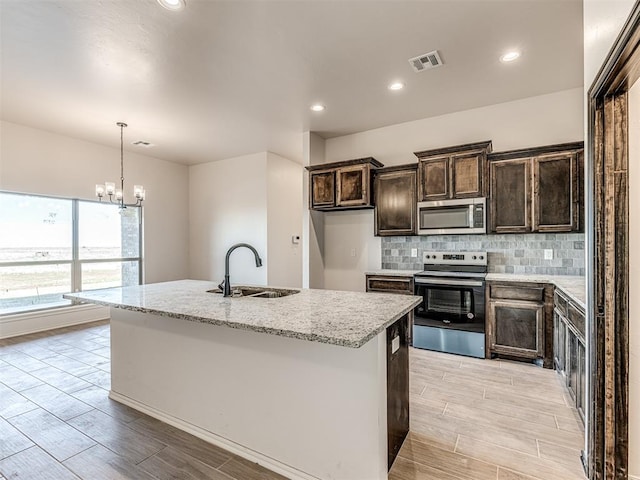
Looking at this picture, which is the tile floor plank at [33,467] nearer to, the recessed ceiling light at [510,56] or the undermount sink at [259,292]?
the undermount sink at [259,292]

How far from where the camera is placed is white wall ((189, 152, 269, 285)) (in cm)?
592

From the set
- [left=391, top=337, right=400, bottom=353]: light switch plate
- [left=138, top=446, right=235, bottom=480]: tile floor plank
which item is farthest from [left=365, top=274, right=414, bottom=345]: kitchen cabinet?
[left=138, top=446, right=235, bottom=480]: tile floor plank

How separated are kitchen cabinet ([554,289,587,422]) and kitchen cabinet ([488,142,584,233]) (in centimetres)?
81

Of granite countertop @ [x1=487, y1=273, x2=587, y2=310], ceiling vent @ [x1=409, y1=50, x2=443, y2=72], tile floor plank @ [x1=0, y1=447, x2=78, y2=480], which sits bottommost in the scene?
tile floor plank @ [x1=0, y1=447, x2=78, y2=480]

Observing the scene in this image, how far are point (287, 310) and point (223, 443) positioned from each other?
3.11 ft

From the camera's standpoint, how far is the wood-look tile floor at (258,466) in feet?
5.90

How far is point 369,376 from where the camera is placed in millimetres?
1540

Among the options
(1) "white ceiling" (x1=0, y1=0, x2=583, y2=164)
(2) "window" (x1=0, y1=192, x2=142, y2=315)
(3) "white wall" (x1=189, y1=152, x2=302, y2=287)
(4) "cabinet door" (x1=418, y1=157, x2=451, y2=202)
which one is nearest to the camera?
(1) "white ceiling" (x1=0, y1=0, x2=583, y2=164)

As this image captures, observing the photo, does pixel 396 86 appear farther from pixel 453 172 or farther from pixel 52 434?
pixel 52 434

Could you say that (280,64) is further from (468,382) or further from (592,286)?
(468,382)

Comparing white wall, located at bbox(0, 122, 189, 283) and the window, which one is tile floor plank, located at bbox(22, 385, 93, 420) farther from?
white wall, located at bbox(0, 122, 189, 283)

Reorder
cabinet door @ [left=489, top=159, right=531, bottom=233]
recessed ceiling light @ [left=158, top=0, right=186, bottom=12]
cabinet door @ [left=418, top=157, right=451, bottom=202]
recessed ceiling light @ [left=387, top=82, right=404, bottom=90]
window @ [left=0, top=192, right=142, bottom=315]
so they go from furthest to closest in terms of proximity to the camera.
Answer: window @ [left=0, top=192, right=142, bottom=315], cabinet door @ [left=418, top=157, right=451, bottom=202], cabinet door @ [left=489, top=159, right=531, bottom=233], recessed ceiling light @ [left=387, top=82, right=404, bottom=90], recessed ceiling light @ [left=158, top=0, right=186, bottom=12]

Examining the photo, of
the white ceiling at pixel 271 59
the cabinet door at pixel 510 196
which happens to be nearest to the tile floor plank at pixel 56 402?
the white ceiling at pixel 271 59

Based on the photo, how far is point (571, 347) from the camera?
238cm
